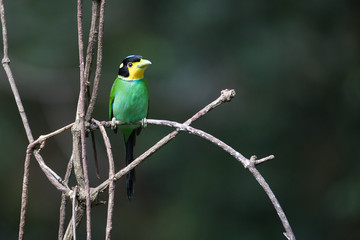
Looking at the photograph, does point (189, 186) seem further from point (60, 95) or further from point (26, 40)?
point (26, 40)

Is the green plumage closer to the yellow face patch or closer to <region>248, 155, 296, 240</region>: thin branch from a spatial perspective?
the yellow face patch

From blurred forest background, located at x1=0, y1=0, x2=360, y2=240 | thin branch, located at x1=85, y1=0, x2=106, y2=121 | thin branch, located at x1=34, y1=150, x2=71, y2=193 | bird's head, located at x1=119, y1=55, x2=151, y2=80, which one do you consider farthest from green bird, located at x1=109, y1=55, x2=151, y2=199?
blurred forest background, located at x1=0, y1=0, x2=360, y2=240

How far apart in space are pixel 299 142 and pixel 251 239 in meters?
1.06

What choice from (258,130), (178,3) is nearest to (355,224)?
(258,130)

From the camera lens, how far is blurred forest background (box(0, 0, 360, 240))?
4688mm

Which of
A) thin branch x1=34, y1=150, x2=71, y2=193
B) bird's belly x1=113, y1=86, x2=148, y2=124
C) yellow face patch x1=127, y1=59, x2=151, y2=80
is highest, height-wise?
yellow face patch x1=127, y1=59, x2=151, y2=80

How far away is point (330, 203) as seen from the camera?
4309mm

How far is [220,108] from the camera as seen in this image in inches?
218

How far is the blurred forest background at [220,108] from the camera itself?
4.69 m

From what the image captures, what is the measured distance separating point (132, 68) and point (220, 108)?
7.83 ft

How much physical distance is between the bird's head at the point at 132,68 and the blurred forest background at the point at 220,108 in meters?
1.78

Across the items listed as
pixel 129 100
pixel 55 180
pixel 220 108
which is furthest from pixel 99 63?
pixel 220 108

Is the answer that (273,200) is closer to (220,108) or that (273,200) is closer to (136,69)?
(136,69)

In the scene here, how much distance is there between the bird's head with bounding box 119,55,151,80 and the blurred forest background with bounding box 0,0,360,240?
178 centimetres
